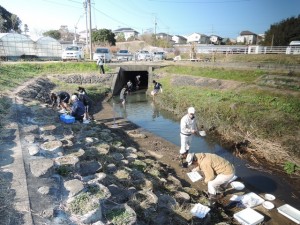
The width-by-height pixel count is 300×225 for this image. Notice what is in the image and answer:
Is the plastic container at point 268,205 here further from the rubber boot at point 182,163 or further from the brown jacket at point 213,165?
the rubber boot at point 182,163

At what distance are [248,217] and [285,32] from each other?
40802 mm

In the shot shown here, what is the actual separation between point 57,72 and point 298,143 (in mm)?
19639

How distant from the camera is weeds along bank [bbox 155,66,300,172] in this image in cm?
979

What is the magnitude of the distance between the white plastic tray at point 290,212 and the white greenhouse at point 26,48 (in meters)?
27.3

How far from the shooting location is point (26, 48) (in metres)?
30.4

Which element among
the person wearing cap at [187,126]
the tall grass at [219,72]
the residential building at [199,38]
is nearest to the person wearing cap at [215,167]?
the person wearing cap at [187,126]

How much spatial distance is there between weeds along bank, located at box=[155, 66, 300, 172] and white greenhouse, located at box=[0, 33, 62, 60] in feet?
60.5

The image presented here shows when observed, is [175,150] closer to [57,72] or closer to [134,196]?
[134,196]

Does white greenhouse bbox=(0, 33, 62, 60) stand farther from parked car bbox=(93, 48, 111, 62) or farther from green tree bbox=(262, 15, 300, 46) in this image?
green tree bbox=(262, 15, 300, 46)

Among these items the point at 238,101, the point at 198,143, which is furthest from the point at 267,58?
the point at 198,143

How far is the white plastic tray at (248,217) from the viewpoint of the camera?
5.84 m

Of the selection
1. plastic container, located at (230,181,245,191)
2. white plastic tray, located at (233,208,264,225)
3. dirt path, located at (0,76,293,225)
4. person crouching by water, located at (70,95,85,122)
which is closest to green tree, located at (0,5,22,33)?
dirt path, located at (0,76,293,225)

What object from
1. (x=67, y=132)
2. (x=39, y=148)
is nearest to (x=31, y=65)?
(x=67, y=132)

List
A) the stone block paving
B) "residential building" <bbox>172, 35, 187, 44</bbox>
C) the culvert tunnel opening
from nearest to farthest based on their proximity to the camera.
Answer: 1. the stone block paving
2. the culvert tunnel opening
3. "residential building" <bbox>172, 35, 187, 44</bbox>
